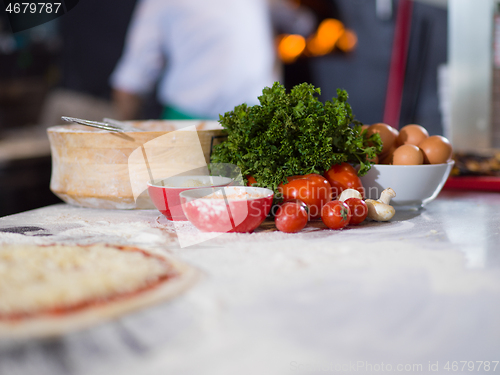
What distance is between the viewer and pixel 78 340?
1.62 feet

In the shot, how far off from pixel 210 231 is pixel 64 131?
1.76 ft

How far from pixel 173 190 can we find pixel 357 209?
412 millimetres

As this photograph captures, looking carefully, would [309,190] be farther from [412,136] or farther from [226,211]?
[412,136]

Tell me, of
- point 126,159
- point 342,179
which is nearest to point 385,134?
point 342,179

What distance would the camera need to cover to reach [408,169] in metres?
1.10

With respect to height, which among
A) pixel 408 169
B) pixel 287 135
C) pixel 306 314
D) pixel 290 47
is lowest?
pixel 306 314

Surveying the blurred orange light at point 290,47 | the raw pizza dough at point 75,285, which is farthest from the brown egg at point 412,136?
the blurred orange light at point 290,47

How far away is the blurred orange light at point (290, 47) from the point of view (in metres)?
3.70

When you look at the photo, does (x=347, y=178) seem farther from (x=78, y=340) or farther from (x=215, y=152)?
(x=78, y=340)

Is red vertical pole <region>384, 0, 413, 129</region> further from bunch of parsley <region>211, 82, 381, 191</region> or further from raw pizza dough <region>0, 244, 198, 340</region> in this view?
raw pizza dough <region>0, 244, 198, 340</region>

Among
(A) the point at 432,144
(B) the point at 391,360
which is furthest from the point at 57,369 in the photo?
(A) the point at 432,144

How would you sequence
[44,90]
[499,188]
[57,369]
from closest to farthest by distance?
[57,369], [499,188], [44,90]

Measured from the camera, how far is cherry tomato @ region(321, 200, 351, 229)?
37.0 inches

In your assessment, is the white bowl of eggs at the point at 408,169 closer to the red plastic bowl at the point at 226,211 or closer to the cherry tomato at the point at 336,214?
the cherry tomato at the point at 336,214
